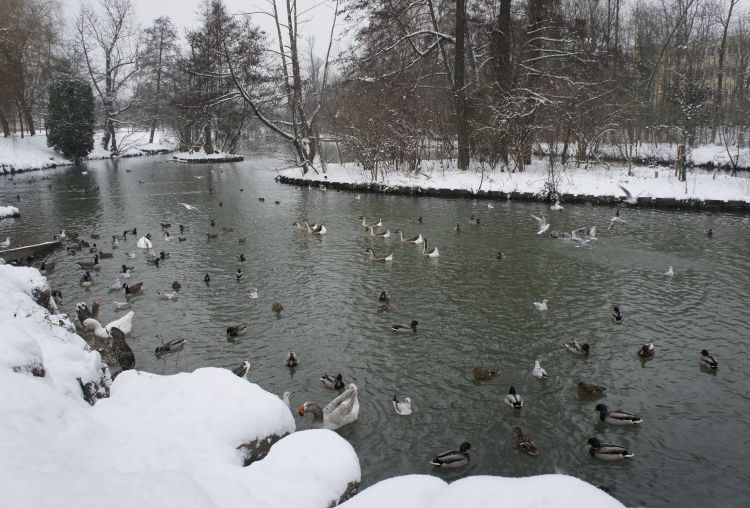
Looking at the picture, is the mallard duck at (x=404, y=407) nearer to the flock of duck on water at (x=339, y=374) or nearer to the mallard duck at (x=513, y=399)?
the flock of duck on water at (x=339, y=374)

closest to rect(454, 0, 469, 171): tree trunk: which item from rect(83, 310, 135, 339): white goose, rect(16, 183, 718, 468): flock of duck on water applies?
rect(16, 183, 718, 468): flock of duck on water

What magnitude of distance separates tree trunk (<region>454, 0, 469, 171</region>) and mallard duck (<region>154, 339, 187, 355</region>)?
2475 cm

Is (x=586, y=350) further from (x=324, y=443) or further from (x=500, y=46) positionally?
(x=500, y=46)

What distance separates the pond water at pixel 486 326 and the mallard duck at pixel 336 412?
18 centimetres

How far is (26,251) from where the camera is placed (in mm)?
17203

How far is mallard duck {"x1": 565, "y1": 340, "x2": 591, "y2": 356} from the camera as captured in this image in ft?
32.1

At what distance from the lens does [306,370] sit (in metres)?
9.59

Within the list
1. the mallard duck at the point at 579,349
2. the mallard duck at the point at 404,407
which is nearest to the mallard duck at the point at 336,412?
the mallard duck at the point at 404,407

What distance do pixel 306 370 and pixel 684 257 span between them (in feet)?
44.0

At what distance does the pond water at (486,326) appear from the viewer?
7.23 m

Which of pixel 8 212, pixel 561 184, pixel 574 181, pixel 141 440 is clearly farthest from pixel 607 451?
pixel 8 212

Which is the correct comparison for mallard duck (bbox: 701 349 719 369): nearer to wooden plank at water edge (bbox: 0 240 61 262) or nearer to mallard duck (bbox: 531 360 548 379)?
mallard duck (bbox: 531 360 548 379)

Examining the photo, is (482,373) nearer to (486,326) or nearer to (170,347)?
(486,326)

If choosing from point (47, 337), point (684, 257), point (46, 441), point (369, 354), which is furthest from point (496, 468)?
point (684, 257)
